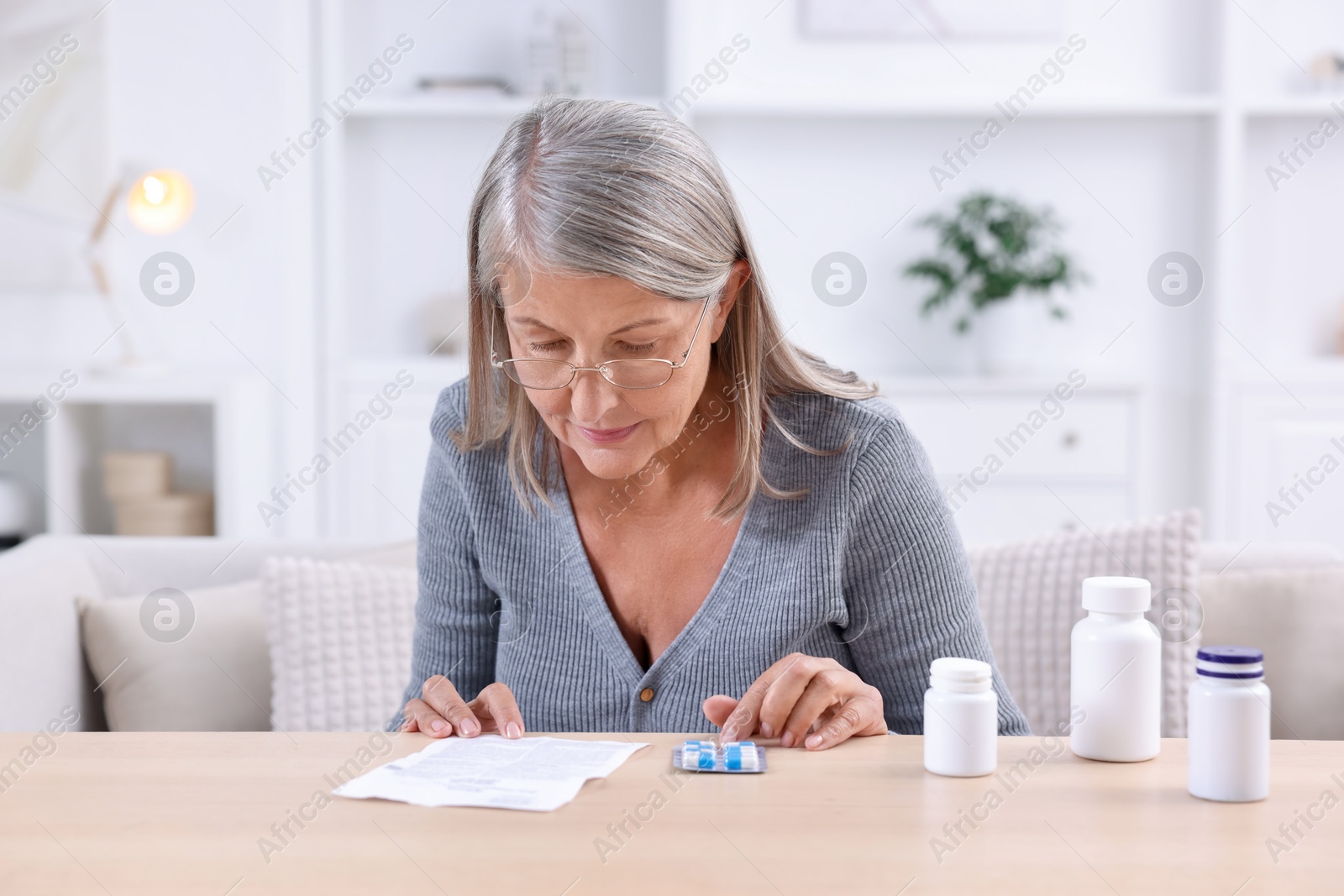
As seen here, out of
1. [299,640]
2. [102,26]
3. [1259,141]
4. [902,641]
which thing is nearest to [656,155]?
[902,641]

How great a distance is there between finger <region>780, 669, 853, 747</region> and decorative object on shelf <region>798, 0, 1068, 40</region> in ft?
9.18

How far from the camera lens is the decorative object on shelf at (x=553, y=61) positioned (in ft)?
11.0

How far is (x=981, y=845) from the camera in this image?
77 centimetres

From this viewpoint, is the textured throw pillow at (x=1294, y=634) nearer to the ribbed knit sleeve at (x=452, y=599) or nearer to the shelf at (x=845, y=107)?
the ribbed knit sleeve at (x=452, y=599)

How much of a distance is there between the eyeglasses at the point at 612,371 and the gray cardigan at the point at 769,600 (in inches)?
8.3

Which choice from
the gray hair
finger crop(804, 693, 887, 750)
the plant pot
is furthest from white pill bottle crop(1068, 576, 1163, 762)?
the plant pot

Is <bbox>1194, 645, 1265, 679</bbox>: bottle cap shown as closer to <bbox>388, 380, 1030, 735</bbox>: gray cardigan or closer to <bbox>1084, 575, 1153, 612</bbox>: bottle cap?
<bbox>1084, 575, 1153, 612</bbox>: bottle cap

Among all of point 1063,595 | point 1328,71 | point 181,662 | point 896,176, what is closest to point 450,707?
point 181,662

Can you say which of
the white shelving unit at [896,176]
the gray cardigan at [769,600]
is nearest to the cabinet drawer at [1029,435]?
the white shelving unit at [896,176]

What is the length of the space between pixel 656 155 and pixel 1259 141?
116 inches

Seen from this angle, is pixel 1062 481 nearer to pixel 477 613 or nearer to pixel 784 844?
pixel 477 613

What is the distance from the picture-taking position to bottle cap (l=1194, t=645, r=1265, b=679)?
2.67ft

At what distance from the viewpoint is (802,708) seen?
101 cm

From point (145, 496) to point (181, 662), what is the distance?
1265 mm
